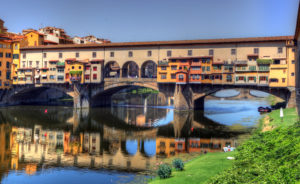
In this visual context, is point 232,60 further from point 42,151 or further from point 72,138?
point 42,151

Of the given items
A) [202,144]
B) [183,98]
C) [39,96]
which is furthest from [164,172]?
[39,96]

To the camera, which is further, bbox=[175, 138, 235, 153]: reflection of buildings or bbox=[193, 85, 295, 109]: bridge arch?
bbox=[193, 85, 295, 109]: bridge arch

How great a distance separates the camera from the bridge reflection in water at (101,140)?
30.4 metres

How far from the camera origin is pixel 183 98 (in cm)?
7088

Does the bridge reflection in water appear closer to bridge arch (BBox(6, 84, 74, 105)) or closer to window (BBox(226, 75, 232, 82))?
window (BBox(226, 75, 232, 82))

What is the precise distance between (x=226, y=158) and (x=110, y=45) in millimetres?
57954

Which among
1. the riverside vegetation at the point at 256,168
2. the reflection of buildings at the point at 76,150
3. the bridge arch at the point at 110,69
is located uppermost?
the bridge arch at the point at 110,69

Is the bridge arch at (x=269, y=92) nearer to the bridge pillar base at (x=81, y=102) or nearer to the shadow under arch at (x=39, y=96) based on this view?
the bridge pillar base at (x=81, y=102)

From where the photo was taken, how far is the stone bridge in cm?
6638

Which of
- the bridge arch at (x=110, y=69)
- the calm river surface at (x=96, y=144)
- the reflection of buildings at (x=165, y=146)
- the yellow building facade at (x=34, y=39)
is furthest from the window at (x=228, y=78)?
the yellow building facade at (x=34, y=39)

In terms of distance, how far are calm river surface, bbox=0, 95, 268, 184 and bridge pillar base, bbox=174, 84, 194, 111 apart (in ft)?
20.6

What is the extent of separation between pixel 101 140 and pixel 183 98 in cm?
3411

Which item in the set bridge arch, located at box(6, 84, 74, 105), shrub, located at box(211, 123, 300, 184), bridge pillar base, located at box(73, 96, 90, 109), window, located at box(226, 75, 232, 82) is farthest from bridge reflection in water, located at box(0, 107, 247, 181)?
bridge arch, located at box(6, 84, 74, 105)

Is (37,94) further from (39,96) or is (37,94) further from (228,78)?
(228,78)
